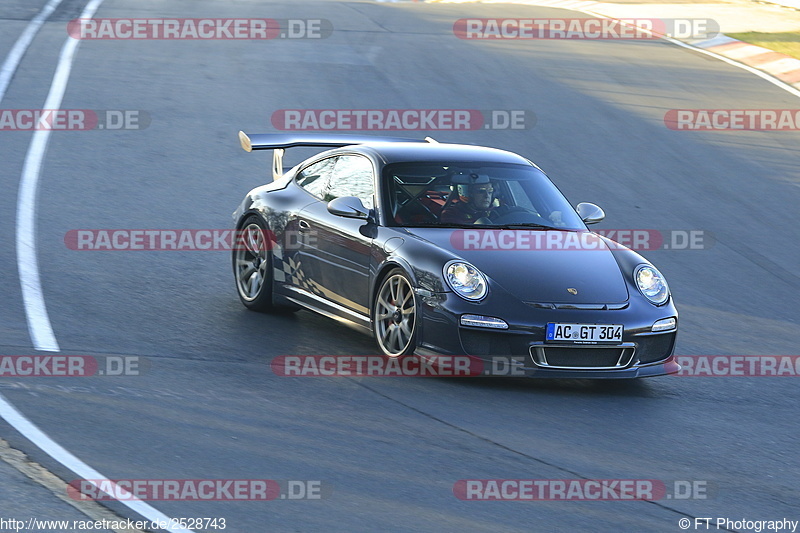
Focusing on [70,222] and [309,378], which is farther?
[70,222]

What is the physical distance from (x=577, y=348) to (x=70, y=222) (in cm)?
595

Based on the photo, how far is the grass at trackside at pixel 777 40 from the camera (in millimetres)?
23500

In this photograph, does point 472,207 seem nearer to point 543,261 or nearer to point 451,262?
point 543,261

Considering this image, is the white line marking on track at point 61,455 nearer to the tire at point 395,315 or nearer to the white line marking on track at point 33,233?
the white line marking on track at point 33,233

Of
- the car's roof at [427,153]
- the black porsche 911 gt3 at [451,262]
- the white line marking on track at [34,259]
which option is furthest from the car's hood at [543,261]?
the white line marking on track at [34,259]

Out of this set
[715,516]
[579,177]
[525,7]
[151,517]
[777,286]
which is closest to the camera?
[151,517]

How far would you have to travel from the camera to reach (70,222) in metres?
11.7

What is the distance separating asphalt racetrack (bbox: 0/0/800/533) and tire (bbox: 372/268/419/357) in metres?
0.31

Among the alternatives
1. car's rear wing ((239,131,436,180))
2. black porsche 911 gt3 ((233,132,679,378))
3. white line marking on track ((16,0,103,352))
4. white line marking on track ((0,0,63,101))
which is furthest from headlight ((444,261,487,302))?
white line marking on track ((0,0,63,101))

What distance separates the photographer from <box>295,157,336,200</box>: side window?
940cm

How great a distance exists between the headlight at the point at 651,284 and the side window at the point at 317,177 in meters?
2.53

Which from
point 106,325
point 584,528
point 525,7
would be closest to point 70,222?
point 106,325

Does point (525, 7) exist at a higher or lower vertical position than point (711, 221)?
higher

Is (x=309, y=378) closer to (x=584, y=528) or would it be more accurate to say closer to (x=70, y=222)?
(x=584, y=528)
